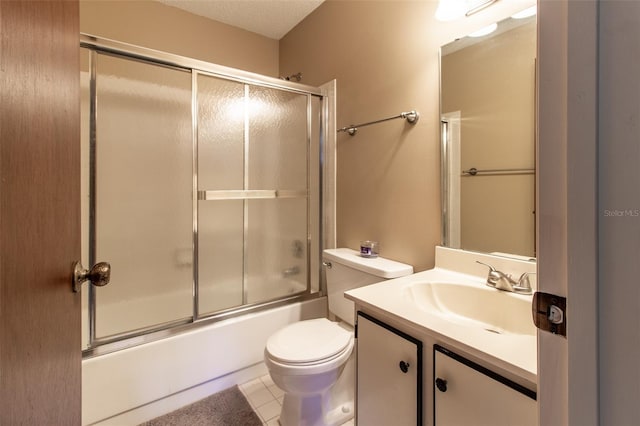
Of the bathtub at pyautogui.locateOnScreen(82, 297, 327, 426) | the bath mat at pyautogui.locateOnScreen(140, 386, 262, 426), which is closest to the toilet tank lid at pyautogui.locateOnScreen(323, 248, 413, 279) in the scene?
the bathtub at pyautogui.locateOnScreen(82, 297, 327, 426)

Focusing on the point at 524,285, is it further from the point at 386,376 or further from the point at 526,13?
the point at 526,13

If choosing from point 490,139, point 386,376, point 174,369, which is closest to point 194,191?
point 174,369

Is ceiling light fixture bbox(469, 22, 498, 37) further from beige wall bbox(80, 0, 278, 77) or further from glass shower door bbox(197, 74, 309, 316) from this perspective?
beige wall bbox(80, 0, 278, 77)

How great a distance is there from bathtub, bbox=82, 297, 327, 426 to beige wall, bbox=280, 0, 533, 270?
85 centimetres

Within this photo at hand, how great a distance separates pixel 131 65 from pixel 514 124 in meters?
2.04

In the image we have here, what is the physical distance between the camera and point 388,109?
5.40 ft

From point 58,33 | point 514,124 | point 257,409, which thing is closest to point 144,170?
point 58,33

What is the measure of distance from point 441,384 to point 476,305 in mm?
422

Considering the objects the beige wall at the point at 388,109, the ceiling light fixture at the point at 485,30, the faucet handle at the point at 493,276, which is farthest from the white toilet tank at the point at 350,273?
the ceiling light fixture at the point at 485,30

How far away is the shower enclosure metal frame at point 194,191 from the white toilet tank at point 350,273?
0.42m

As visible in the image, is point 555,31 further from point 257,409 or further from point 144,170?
point 144,170

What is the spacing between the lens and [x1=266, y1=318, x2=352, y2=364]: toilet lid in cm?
130

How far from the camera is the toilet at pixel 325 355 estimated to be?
51.1 inches

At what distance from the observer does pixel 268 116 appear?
207 centimetres
